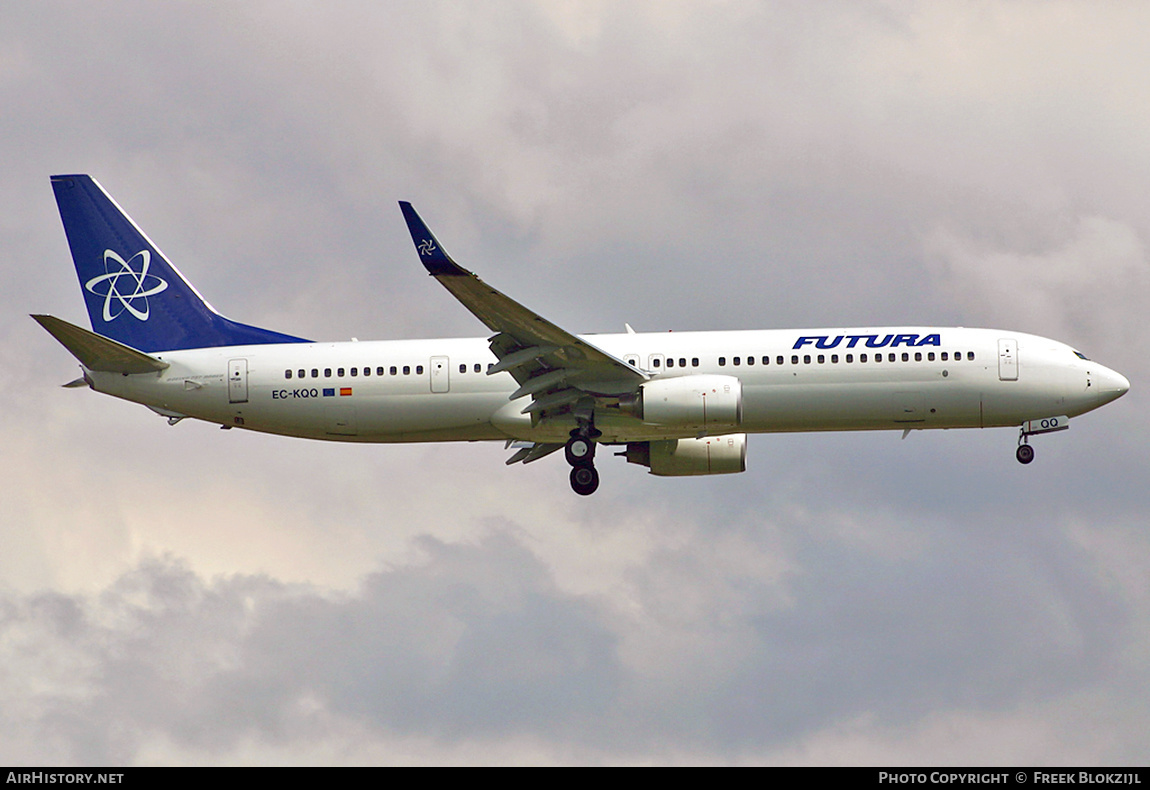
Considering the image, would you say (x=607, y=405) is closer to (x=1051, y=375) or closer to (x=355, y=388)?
(x=355, y=388)

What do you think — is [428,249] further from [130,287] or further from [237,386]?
[130,287]

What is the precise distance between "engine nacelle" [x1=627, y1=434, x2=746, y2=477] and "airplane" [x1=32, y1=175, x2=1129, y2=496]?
652 mm

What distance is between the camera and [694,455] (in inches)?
2031

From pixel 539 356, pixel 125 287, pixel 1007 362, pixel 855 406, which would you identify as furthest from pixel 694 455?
pixel 125 287

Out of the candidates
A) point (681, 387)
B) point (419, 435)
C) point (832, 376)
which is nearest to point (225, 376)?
point (419, 435)

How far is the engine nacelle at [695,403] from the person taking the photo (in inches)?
1783

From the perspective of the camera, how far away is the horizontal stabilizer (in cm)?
4694

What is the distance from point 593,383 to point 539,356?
207 centimetres

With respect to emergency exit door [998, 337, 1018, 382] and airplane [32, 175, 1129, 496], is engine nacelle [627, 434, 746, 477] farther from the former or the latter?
emergency exit door [998, 337, 1018, 382]

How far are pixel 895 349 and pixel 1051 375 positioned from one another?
5072 mm

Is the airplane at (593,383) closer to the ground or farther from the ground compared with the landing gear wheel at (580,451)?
farther from the ground

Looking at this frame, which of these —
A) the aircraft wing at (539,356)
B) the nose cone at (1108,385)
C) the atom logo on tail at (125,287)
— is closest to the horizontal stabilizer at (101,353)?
the atom logo on tail at (125,287)

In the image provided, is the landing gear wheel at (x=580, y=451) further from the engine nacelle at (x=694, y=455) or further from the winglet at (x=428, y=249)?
the winglet at (x=428, y=249)

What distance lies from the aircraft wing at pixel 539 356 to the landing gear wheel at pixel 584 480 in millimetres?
2039
